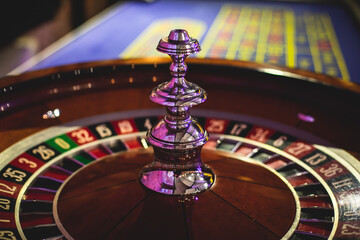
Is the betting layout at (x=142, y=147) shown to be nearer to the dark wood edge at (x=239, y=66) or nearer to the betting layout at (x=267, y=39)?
the dark wood edge at (x=239, y=66)

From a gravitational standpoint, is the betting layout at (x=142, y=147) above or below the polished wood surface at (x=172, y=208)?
below

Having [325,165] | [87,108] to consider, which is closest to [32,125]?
[87,108]

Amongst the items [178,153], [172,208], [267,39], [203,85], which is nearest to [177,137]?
[178,153]

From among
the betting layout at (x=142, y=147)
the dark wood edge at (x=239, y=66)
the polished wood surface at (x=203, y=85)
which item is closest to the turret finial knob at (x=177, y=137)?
the betting layout at (x=142, y=147)

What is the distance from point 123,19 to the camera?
629 cm

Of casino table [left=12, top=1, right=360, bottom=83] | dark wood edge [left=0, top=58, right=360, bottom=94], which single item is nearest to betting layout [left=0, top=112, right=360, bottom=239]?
dark wood edge [left=0, top=58, right=360, bottom=94]

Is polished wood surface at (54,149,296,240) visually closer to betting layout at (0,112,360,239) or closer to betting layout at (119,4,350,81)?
betting layout at (0,112,360,239)

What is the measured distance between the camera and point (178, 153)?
45.6 inches

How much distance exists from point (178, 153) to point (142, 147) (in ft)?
1.25

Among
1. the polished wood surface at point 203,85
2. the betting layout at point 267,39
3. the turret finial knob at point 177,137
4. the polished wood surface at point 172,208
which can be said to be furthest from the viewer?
the betting layout at point 267,39

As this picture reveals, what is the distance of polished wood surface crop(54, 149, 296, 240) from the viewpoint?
1.00 meters

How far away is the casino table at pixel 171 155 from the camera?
104 cm

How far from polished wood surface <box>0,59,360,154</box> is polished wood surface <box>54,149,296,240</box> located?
0.43m

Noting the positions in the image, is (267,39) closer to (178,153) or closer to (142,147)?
(142,147)
